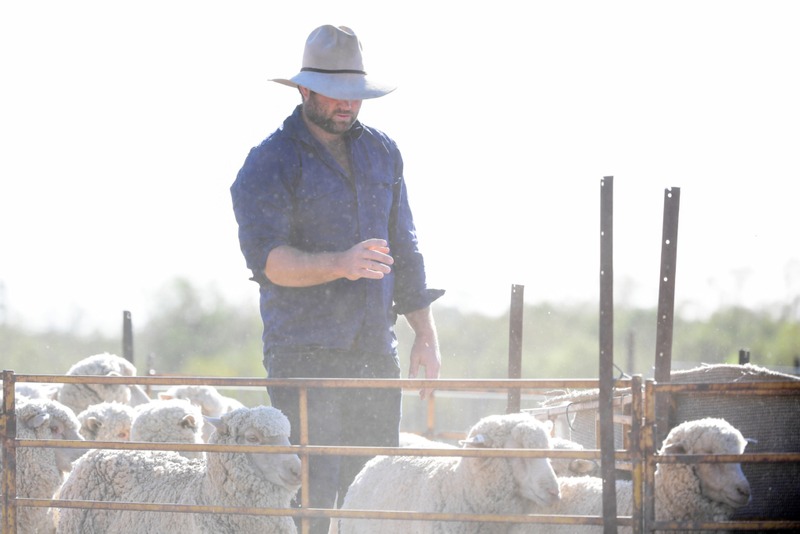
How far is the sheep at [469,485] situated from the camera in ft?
10.9

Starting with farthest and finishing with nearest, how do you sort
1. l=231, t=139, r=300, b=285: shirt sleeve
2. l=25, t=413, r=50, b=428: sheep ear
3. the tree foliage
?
the tree foliage, l=25, t=413, r=50, b=428: sheep ear, l=231, t=139, r=300, b=285: shirt sleeve

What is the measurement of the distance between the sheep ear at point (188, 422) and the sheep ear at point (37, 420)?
70 cm

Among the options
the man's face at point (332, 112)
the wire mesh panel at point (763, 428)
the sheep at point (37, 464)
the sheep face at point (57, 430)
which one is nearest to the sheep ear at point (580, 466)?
the wire mesh panel at point (763, 428)

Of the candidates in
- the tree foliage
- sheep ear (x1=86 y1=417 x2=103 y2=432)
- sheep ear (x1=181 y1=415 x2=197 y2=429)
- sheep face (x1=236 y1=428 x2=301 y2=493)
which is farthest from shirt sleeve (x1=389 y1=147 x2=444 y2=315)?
the tree foliage

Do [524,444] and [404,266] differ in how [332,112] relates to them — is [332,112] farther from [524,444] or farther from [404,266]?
[524,444]

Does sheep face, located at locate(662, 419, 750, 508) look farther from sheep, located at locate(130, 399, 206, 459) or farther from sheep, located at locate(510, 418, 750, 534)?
sheep, located at locate(130, 399, 206, 459)

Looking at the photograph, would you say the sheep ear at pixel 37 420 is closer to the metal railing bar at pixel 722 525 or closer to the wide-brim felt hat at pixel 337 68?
the wide-brim felt hat at pixel 337 68

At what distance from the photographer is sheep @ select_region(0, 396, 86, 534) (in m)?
3.99

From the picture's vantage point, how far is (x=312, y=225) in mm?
2934

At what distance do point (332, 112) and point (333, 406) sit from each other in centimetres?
114

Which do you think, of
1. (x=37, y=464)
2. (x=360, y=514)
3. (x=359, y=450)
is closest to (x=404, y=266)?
(x=359, y=450)

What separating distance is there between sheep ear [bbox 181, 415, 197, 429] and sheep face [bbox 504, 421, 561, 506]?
6.02ft

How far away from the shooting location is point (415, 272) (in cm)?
326

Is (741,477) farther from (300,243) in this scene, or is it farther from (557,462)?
(300,243)
